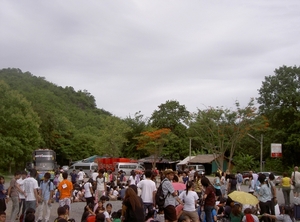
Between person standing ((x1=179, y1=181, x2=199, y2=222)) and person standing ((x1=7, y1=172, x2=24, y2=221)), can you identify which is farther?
person standing ((x1=7, y1=172, x2=24, y2=221))

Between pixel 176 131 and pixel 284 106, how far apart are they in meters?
25.5

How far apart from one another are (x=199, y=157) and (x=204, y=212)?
51009 mm

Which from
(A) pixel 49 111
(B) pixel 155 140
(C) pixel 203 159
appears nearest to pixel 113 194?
(B) pixel 155 140

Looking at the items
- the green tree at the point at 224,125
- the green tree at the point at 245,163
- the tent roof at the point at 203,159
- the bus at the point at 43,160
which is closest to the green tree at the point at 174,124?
the tent roof at the point at 203,159

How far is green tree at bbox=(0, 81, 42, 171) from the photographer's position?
1769 inches

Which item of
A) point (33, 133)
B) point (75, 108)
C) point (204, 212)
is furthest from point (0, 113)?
point (75, 108)

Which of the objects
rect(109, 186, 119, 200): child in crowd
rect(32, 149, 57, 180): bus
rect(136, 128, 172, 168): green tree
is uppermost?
rect(136, 128, 172, 168): green tree

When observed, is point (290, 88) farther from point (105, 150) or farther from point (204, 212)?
point (204, 212)

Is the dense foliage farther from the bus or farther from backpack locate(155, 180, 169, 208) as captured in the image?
backpack locate(155, 180, 169, 208)

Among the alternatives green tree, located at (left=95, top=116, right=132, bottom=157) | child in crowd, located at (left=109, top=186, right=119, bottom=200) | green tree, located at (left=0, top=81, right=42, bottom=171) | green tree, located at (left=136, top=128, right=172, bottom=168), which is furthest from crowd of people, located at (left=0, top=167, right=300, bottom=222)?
green tree, located at (left=95, top=116, right=132, bottom=157)

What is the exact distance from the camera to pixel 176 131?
68.1 meters

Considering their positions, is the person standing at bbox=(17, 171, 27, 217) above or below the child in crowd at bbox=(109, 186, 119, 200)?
above

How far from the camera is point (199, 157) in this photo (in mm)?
61688

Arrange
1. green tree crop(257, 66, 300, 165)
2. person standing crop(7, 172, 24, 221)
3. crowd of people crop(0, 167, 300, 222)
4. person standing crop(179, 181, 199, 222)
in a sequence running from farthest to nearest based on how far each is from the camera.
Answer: green tree crop(257, 66, 300, 165) < person standing crop(7, 172, 24, 221) < person standing crop(179, 181, 199, 222) < crowd of people crop(0, 167, 300, 222)
